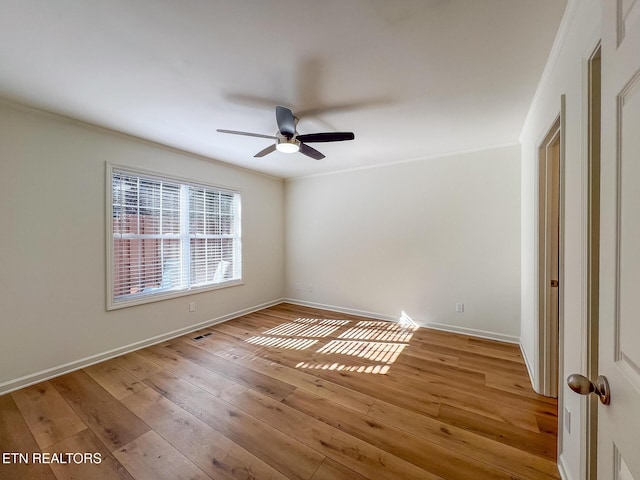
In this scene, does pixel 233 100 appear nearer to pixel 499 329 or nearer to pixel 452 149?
pixel 452 149

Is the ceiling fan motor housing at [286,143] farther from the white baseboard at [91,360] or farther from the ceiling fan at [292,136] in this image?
the white baseboard at [91,360]

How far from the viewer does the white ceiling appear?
1.31 m

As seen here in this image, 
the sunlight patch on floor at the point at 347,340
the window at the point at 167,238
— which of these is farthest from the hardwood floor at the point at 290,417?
the window at the point at 167,238

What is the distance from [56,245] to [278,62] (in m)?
2.62

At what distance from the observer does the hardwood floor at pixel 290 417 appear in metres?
1.45

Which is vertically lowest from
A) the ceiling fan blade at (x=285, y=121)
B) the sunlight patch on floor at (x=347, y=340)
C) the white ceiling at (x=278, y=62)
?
the sunlight patch on floor at (x=347, y=340)

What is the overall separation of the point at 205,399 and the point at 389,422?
1.44 meters

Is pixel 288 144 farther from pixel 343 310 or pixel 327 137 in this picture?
pixel 343 310

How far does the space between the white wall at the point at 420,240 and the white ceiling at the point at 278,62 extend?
82 centimetres

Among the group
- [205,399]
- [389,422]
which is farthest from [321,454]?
[205,399]

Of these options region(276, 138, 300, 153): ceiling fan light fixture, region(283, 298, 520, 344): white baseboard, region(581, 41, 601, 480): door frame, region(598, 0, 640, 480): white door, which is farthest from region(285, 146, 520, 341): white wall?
region(598, 0, 640, 480): white door

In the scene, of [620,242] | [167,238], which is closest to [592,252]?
[620,242]

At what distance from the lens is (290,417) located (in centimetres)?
183

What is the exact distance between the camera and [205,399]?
2.04 meters
